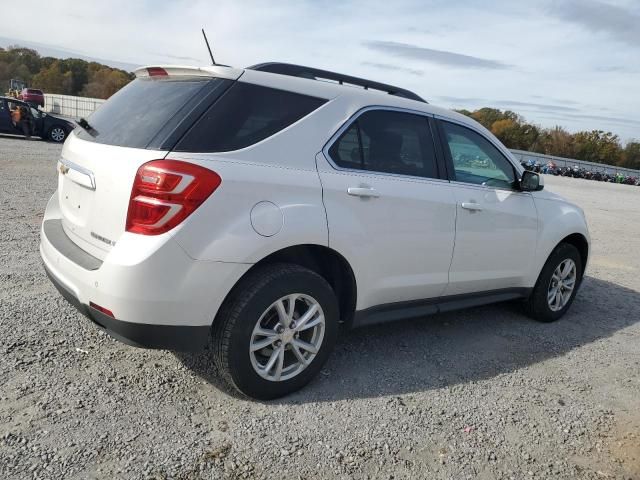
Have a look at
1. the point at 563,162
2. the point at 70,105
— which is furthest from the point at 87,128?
the point at 563,162

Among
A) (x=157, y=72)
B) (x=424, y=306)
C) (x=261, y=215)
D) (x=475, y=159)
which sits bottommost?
(x=424, y=306)

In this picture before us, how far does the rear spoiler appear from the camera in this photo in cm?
308

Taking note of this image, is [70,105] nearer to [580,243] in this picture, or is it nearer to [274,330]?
[580,243]

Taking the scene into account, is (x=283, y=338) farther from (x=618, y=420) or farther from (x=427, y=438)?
(x=618, y=420)

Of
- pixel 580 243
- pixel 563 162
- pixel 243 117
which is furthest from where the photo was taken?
pixel 563 162

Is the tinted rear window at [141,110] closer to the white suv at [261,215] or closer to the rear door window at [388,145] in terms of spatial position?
the white suv at [261,215]

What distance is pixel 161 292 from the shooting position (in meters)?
2.70

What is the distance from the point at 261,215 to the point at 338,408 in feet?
4.03

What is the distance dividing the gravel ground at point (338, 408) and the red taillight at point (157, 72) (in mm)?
1763

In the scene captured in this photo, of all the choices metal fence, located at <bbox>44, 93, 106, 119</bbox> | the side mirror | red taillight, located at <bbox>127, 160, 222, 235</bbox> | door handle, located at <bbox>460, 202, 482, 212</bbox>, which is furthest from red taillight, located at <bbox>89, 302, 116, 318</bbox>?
metal fence, located at <bbox>44, 93, 106, 119</bbox>

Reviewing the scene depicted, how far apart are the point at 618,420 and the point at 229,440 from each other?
2.42 meters

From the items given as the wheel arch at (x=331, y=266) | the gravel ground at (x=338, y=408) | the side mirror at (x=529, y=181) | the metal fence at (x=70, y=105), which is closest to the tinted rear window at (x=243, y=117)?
the wheel arch at (x=331, y=266)

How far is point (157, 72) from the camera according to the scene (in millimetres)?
3342

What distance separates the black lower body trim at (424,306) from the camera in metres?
3.65
